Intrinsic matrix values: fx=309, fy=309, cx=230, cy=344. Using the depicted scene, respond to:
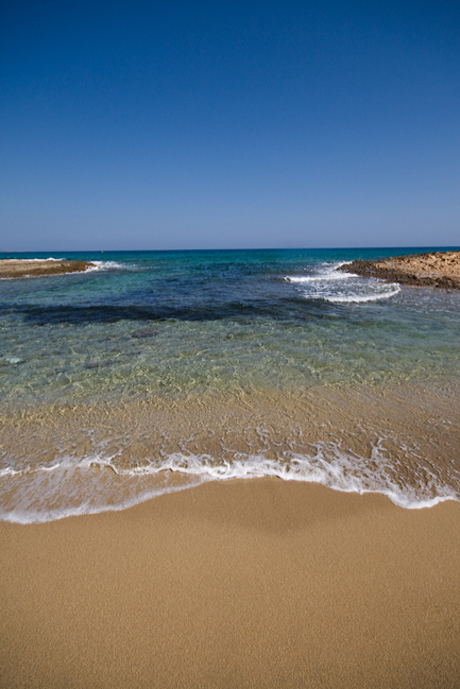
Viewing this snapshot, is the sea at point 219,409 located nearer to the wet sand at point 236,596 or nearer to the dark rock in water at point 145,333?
the dark rock in water at point 145,333

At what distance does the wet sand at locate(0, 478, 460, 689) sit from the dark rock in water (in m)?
6.81

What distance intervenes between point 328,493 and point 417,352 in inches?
237

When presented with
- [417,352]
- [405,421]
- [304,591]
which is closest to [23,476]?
[304,591]

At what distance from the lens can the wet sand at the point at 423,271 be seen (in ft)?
70.5

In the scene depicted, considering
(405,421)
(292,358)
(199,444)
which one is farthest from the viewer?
(292,358)

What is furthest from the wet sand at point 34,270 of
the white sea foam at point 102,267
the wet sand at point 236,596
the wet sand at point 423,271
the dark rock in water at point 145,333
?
the wet sand at point 236,596

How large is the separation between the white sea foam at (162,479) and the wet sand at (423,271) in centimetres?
2068

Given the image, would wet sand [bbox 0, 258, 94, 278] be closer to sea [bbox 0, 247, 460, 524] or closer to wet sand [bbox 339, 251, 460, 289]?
sea [bbox 0, 247, 460, 524]

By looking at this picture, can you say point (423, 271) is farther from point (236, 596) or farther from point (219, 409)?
Result: point (236, 596)

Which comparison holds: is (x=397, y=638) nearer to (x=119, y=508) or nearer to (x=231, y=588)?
(x=231, y=588)

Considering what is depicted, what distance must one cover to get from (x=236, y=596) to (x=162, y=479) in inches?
63.9

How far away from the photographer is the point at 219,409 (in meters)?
5.43

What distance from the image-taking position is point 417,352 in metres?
8.05

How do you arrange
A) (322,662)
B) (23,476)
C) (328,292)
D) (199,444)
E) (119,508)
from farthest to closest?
(328,292)
(199,444)
(23,476)
(119,508)
(322,662)
